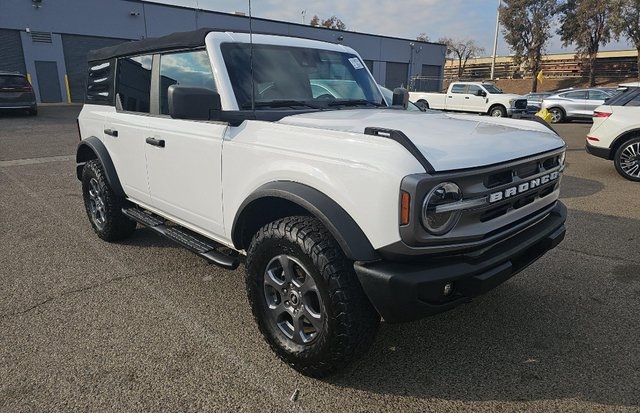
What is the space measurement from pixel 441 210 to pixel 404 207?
0.19 meters

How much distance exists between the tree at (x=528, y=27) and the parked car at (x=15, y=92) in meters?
41.3

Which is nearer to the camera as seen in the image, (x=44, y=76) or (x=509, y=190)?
(x=509, y=190)

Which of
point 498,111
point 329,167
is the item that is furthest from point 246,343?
point 498,111

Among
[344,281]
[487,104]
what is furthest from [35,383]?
[487,104]

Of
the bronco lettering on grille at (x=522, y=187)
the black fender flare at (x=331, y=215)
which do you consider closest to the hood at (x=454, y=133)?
the bronco lettering on grille at (x=522, y=187)

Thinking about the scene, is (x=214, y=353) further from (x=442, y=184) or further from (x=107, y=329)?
(x=442, y=184)

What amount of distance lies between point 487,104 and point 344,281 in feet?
68.5

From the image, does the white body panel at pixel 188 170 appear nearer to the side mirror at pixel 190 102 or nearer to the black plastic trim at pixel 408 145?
the side mirror at pixel 190 102

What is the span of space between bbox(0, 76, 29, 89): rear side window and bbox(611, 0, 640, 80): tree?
40379 mm

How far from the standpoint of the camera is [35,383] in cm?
247

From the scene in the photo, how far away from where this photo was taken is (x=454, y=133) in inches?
101

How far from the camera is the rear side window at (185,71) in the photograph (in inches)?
125

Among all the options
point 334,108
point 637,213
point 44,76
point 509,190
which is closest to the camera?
point 509,190

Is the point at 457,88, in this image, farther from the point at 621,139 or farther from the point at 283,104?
the point at 283,104
